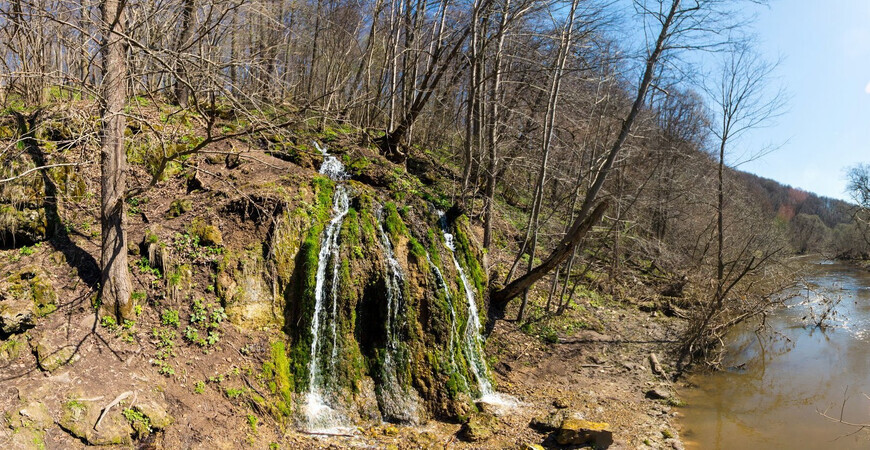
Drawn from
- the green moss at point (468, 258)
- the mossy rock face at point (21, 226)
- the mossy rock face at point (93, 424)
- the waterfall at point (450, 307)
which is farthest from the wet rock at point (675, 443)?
the mossy rock face at point (21, 226)

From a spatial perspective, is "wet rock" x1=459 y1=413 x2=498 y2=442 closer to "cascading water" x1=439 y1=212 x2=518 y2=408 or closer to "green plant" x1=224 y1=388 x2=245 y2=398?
"cascading water" x1=439 y1=212 x2=518 y2=408

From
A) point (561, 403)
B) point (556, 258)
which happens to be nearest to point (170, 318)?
point (561, 403)

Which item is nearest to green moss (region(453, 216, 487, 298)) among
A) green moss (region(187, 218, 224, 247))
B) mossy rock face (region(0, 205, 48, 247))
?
green moss (region(187, 218, 224, 247))

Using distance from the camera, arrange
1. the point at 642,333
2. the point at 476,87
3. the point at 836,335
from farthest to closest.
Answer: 1. the point at 836,335
2. the point at 642,333
3. the point at 476,87

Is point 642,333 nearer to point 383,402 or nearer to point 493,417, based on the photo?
point 493,417

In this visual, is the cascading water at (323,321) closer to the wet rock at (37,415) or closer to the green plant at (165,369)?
the green plant at (165,369)

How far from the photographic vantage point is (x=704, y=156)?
738 inches

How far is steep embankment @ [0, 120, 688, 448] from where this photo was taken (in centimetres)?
512

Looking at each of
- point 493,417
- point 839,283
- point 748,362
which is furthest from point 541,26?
point 839,283

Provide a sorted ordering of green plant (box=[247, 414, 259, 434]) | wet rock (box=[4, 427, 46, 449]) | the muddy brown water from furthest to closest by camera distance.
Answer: the muddy brown water → green plant (box=[247, 414, 259, 434]) → wet rock (box=[4, 427, 46, 449])

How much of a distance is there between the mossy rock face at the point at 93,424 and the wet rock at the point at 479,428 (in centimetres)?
387

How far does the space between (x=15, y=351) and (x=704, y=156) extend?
21.0 meters

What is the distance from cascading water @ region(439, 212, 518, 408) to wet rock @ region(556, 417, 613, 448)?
1.10 metres

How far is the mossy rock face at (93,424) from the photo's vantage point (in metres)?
4.63
